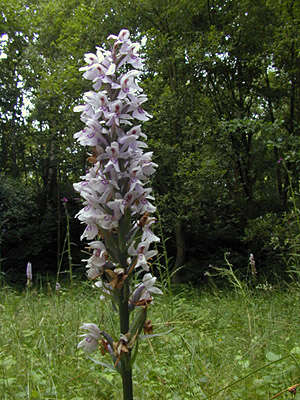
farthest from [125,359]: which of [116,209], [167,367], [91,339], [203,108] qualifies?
[203,108]

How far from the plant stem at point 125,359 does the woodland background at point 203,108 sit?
5.33 meters

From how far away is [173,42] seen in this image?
852 centimetres

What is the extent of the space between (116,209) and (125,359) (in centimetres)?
51

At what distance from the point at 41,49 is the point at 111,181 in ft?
41.6

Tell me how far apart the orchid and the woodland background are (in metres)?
5.06

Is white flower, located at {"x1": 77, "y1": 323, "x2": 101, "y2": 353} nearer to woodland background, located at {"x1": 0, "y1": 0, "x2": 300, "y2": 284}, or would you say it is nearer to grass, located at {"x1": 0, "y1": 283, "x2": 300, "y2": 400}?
grass, located at {"x1": 0, "y1": 283, "x2": 300, "y2": 400}

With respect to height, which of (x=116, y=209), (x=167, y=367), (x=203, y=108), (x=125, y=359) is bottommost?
(x=167, y=367)

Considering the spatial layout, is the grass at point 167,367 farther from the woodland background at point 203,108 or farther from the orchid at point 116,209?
the woodland background at point 203,108

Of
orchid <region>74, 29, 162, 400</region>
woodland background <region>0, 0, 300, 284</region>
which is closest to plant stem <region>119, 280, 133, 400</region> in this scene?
orchid <region>74, 29, 162, 400</region>

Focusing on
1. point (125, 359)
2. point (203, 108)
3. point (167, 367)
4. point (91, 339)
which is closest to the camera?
point (125, 359)

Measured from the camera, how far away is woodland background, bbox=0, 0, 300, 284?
26.3ft

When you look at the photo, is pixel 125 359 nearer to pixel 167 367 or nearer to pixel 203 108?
pixel 167 367

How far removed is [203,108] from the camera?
8922mm

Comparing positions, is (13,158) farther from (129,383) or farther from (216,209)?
(129,383)
